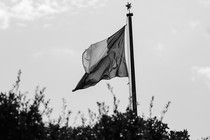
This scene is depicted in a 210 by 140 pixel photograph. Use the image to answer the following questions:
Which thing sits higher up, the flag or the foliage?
the flag

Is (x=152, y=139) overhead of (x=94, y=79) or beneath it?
beneath

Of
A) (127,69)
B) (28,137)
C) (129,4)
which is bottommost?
(28,137)

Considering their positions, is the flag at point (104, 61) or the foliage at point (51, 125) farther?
the flag at point (104, 61)

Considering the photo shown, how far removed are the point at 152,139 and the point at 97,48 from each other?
5.61 metres

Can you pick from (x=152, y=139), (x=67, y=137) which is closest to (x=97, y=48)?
(x=152, y=139)

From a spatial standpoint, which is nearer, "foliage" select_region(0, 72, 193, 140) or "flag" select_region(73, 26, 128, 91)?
"foliage" select_region(0, 72, 193, 140)

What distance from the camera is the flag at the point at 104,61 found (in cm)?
2328

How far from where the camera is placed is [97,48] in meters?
24.4

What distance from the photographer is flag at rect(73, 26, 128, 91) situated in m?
23.3

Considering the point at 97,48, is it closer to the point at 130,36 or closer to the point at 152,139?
the point at 130,36

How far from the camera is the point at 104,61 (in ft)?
77.9

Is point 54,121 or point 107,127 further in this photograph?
point 54,121

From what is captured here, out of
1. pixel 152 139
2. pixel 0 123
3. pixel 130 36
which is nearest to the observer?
pixel 0 123

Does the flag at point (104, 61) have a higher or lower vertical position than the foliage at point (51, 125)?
higher
